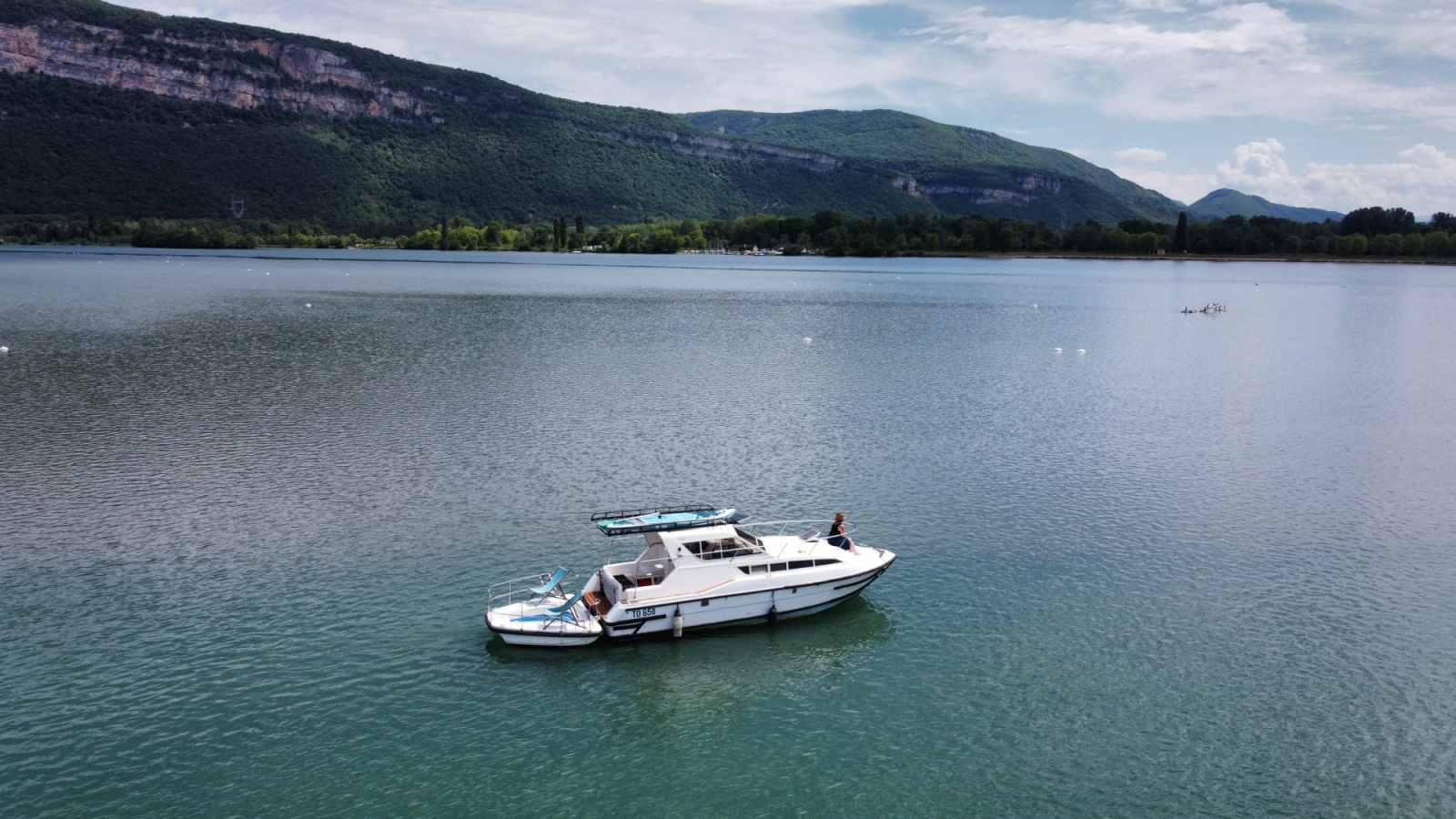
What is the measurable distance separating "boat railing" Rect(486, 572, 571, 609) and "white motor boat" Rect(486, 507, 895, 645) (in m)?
0.07

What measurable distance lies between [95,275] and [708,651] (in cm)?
15539

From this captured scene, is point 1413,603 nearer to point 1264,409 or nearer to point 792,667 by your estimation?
point 792,667

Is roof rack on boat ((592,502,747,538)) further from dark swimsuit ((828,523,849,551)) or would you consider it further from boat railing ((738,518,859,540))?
dark swimsuit ((828,523,849,551))

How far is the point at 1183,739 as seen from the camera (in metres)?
21.9

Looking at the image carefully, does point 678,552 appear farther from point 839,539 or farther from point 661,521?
point 839,539

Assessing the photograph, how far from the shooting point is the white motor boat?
26.0 metres

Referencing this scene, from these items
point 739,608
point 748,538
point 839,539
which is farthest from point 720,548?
point 839,539

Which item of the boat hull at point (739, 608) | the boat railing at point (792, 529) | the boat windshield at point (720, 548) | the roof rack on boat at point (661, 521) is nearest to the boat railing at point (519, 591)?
the roof rack on boat at point (661, 521)

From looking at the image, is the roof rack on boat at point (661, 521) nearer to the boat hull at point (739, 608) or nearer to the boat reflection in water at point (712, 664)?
the boat hull at point (739, 608)

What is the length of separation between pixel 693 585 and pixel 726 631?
1.67 m

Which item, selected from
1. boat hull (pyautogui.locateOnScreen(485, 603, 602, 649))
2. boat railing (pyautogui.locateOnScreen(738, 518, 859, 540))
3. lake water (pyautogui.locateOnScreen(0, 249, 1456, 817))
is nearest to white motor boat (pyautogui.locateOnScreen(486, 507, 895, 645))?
boat hull (pyautogui.locateOnScreen(485, 603, 602, 649))

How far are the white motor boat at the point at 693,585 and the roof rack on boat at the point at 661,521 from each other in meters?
0.04

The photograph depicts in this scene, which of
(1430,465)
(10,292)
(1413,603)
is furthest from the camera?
(10,292)

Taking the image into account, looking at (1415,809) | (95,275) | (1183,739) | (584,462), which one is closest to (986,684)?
(1183,739)
